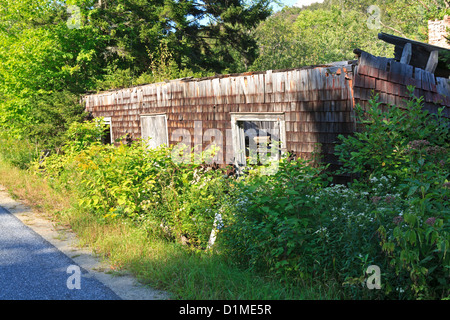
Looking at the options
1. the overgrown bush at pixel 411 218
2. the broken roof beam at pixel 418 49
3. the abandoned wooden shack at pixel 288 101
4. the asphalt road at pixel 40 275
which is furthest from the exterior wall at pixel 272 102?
the asphalt road at pixel 40 275

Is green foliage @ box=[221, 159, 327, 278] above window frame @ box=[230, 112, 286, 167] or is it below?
below

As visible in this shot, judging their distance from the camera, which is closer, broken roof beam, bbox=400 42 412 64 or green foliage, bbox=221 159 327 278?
green foliage, bbox=221 159 327 278

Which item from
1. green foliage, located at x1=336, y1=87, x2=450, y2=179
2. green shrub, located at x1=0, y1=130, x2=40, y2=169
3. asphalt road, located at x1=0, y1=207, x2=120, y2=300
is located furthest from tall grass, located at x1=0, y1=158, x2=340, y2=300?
green shrub, located at x1=0, y1=130, x2=40, y2=169

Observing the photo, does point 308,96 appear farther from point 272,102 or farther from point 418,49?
point 418,49

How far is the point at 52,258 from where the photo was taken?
5602 millimetres

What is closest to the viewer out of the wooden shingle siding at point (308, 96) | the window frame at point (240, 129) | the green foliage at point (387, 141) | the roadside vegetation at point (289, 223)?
the roadside vegetation at point (289, 223)

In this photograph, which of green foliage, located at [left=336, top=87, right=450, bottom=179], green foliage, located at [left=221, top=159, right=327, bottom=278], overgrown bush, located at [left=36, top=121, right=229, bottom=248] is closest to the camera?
green foliage, located at [left=221, top=159, right=327, bottom=278]

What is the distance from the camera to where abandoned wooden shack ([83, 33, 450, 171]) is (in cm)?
621

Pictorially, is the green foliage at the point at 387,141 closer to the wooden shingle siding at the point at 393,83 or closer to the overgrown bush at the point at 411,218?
the overgrown bush at the point at 411,218

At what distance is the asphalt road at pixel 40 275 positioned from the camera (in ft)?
14.4

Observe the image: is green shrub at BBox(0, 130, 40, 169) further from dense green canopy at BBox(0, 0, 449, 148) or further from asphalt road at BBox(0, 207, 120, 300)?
asphalt road at BBox(0, 207, 120, 300)

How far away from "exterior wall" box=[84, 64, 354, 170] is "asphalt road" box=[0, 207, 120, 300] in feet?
12.6

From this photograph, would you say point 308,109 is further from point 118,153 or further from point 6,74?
point 6,74

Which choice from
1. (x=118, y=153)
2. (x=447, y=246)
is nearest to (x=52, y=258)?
(x=118, y=153)
